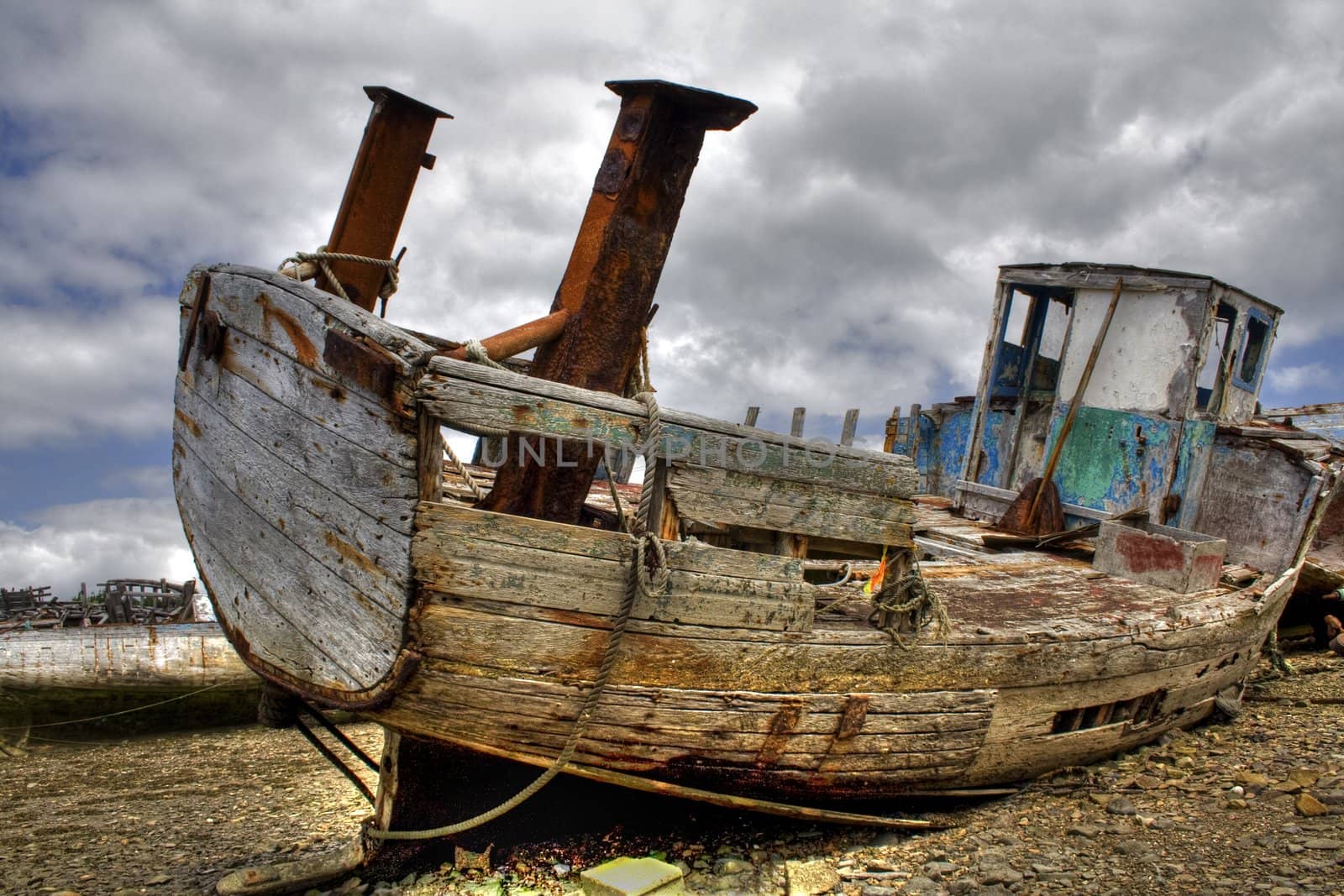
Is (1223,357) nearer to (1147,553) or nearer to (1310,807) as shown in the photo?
(1147,553)

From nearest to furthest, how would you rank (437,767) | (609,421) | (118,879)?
(609,421)
(437,767)
(118,879)

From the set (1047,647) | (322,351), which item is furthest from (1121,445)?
(322,351)

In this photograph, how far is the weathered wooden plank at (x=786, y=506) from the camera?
11.4 ft

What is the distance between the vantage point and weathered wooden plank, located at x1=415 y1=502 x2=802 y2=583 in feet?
10.1

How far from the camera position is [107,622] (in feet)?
40.1

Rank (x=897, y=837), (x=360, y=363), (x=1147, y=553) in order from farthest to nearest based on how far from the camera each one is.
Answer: (x=1147, y=553), (x=897, y=837), (x=360, y=363)

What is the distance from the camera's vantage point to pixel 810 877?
156 inches

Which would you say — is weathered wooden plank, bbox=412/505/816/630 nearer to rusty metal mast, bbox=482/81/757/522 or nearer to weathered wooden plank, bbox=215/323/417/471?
weathered wooden plank, bbox=215/323/417/471

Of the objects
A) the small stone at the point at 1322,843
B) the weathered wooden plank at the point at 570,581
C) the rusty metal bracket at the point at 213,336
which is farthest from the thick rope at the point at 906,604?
the rusty metal bracket at the point at 213,336

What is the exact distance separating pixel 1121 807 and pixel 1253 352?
593 centimetres

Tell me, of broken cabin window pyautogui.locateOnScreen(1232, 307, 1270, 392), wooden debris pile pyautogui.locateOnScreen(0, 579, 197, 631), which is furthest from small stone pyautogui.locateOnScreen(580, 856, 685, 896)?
wooden debris pile pyautogui.locateOnScreen(0, 579, 197, 631)

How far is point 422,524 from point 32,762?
742 cm

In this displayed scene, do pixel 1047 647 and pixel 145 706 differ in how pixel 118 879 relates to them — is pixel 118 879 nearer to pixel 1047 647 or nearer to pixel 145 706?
pixel 145 706

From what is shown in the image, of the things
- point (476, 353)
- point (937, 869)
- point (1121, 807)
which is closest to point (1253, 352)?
point (1121, 807)
